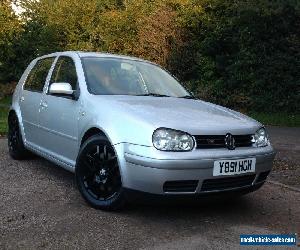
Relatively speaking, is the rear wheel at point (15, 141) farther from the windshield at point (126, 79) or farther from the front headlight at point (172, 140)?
the front headlight at point (172, 140)

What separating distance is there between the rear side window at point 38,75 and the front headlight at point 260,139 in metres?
2.88

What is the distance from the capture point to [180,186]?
3.92 m

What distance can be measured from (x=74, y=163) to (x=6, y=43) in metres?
17.1

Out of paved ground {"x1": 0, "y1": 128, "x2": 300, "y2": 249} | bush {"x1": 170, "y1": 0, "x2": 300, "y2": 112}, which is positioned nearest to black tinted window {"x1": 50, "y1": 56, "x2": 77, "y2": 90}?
paved ground {"x1": 0, "y1": 128, "x2": 300, "y2": 249}

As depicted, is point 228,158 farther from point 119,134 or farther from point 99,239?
point 99,239

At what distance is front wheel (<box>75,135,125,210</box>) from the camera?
423 cm

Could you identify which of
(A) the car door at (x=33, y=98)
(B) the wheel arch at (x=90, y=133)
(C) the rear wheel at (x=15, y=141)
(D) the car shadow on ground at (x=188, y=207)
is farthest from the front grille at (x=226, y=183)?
(C) the rear wheel at (x=15, y=141)

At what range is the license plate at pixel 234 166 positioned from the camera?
3.96 meters

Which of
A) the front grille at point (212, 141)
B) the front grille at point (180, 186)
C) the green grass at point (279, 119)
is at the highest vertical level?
the front grille at point (212, 141)

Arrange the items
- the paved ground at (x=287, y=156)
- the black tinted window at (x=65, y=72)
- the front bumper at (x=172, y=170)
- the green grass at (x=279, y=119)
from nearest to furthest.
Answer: the front bumper at (x=172, y=170) < the black tinted window at (x=65, y=72) < the paved ground at (x=287, y=156) < the green grass at (x=279, y=119)

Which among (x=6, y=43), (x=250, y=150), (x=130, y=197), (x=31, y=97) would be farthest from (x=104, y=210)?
(x=6, y=43)

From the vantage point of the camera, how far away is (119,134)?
412cm

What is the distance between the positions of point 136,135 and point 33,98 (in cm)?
248

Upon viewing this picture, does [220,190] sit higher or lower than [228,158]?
lower
